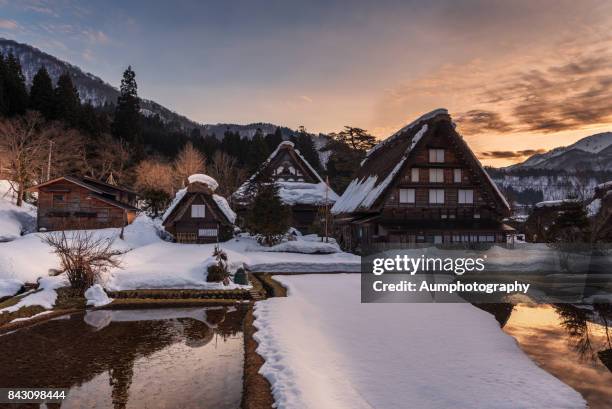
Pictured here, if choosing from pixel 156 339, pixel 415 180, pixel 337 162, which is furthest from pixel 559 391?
pixel 337 162

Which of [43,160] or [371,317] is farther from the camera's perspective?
[43,160]

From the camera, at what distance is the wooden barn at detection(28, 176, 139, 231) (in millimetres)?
38606

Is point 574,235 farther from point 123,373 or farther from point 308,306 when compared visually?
point 123,373

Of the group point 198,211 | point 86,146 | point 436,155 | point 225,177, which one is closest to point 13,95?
point 86,146

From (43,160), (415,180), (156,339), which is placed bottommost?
(156,339)

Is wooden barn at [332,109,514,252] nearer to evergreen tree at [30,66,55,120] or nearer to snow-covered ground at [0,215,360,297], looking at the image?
snow-covered ground at [0,215,360,297]

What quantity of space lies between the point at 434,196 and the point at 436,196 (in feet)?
0.61

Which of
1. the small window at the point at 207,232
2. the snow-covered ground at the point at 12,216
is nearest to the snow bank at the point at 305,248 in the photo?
the small window at the point at 207,232

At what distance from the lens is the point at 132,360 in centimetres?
1112

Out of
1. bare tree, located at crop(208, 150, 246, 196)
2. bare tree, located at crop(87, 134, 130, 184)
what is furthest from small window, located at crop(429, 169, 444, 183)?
bare tree, located at crop(87, 134, 130, 184)

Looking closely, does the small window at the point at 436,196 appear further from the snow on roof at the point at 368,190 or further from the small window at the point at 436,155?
the snow on roof at the point at 368,190

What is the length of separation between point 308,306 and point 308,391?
27.6ft

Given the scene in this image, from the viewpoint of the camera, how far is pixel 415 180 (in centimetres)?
3425

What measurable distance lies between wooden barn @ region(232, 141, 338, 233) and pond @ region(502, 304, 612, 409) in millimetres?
32739
